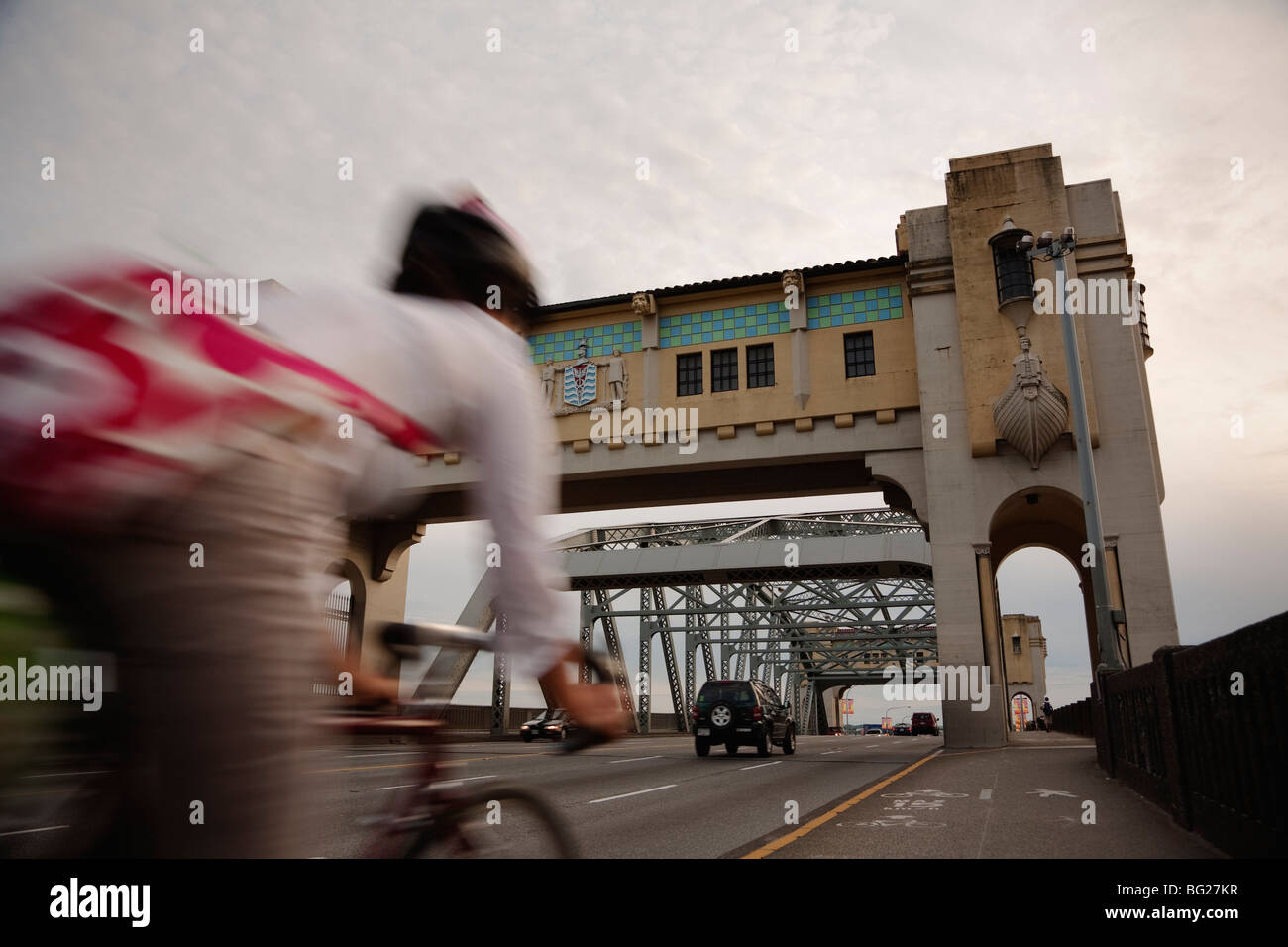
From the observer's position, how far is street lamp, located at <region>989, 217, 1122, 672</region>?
14.5 metres

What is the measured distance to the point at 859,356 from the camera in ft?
75.4

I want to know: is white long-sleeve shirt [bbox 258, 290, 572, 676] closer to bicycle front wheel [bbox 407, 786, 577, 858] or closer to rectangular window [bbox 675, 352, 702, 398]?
bicycle front wheel [bbox 407, 786, 577, 858]

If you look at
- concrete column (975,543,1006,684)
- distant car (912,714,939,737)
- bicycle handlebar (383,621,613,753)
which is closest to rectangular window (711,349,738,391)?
concrete column (975,543,1006,684)

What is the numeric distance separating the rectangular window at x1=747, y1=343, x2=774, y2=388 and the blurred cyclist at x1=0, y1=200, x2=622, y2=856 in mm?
22047

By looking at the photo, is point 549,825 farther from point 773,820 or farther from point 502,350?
point 773,820

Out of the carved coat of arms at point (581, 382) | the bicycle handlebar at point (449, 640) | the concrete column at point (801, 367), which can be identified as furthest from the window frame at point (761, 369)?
the bicycle handlebar at point (449, 640)

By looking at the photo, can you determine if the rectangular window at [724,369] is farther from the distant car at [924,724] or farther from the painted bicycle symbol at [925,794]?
the distant car at [924,724]

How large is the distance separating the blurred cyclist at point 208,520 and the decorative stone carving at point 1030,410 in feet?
67.2

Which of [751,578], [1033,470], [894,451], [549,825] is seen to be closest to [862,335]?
[894,451]

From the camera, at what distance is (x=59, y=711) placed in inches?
47.3

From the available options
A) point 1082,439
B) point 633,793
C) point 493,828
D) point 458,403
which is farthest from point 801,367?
point 458,403

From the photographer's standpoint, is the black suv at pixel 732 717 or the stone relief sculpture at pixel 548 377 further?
the stone relief sculpture at pixel 548 377

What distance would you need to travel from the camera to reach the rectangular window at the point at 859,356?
22781mm
